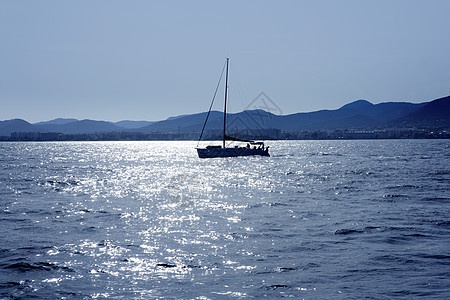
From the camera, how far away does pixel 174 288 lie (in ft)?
45.0

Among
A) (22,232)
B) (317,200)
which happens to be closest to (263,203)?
(317,200)

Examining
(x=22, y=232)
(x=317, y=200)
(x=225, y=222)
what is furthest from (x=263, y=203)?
(x=22, y=232)

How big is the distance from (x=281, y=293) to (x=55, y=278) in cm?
742

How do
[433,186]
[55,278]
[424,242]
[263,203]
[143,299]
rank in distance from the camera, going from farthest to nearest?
[433,186]
[263,203]
[424,242]
[55,278]
[143,299]

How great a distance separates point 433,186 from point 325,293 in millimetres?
35170

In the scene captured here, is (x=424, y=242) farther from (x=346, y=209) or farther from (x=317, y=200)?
(x=317, y=200)

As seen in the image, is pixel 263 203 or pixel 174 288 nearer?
pixel 174 288

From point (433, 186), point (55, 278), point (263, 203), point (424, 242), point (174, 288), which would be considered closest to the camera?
point (174, 288)

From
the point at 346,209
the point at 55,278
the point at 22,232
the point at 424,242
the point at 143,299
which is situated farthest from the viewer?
the point at 346,209

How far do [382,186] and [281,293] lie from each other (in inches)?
1350

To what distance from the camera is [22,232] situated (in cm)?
2209

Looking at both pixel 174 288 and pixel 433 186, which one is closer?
pixel 174 288

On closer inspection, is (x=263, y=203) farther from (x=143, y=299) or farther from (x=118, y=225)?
(x=143, y=299)

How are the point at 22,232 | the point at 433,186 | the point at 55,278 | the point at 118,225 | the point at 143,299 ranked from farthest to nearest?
the point at 433,186 < the point at 118,225 < the point at 22,232 < the point at 55,278 < the point at 143,299
